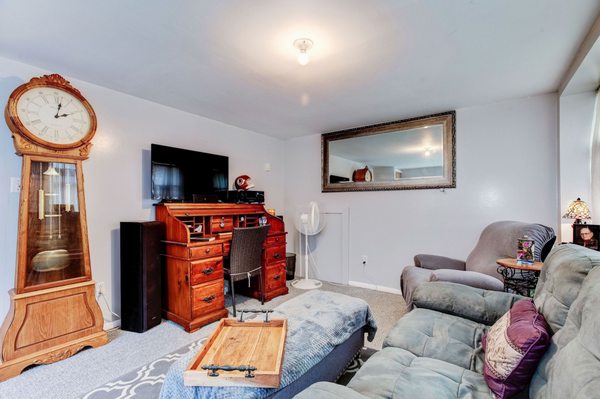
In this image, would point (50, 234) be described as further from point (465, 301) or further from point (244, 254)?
point (465, 301)

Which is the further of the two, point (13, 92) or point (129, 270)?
point (129, 270)

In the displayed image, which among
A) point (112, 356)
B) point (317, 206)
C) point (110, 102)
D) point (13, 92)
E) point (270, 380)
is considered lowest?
point (112, 356)

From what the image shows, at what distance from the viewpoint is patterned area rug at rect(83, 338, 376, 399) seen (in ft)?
5.43

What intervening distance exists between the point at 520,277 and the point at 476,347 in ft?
4.39

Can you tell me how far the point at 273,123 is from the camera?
368 centimetres

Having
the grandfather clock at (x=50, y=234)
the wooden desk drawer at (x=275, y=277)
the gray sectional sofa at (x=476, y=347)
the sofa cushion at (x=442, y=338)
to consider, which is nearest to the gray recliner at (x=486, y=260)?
the gray sectional sofa at (x=476, y=347)

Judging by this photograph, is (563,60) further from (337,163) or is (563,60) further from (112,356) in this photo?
(112,356)

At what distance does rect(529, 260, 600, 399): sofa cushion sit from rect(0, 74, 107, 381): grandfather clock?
9.09ft

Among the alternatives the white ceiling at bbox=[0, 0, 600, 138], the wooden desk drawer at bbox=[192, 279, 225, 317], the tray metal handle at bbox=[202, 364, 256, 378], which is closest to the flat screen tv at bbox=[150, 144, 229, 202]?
the white ceiling at bbox=[0, 0, 600, 138]

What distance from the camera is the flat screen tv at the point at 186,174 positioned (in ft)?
9.15

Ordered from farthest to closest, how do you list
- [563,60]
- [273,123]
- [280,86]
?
[273,123] → [280,86] → [563,60]

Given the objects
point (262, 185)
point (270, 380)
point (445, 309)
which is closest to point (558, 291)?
point (445, 309)

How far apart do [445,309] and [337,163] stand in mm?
2643

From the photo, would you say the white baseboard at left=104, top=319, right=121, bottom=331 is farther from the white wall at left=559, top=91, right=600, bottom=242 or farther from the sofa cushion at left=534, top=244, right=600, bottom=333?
the white wall at left=559, top=91, right=600, bottom=242
